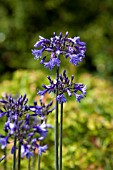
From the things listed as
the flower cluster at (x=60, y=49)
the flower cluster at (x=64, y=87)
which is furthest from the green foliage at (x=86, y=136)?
the flower cluster at (x=60, y=49)

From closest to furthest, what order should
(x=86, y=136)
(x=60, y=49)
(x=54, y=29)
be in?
1. (x=60, y=49)
2. (x=86, y=136)
3. (x=54, y=29)

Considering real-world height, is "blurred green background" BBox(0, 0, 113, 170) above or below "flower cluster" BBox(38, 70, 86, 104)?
above

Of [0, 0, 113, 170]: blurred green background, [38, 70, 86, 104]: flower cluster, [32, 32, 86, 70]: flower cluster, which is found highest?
[0, 0, 113, 170]: blurred green background

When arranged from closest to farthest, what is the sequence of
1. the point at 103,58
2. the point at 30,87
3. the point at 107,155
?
the point at 107,155
the point at 30,87
the point at 103,58

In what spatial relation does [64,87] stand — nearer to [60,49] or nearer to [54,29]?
[60,49]

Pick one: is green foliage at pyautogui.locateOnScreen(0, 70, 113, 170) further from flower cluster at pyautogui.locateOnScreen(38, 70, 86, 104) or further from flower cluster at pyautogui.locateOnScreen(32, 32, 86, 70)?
flower cluster at pyautogui.locateOnScreen(32, 32, 86, 70)

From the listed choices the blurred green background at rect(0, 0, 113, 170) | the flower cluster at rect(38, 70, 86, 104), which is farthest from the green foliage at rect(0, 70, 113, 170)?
the blurred green background at rect(0, 0, 113, 170)

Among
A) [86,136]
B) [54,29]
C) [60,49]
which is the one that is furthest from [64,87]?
[54,29]

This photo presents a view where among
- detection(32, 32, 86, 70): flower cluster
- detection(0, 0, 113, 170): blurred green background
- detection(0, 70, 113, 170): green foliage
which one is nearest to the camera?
detection(32, 32, 86, 70): flower cluster

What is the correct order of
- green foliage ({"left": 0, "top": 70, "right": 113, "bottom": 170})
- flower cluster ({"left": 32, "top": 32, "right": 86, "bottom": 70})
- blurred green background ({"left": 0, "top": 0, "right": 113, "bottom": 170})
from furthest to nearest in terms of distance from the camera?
blurred green background ({"left": 0, "top": 0, "right": 113, "bottom": 170}) → green foliage ({"left": 0, "top": 70, "right": 113, "bottom": 170}) → flower cluster ({"left": 32, "top": 32, "right": 86, "bottom": 70})

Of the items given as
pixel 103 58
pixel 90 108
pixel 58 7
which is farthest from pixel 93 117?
pixel 58 7

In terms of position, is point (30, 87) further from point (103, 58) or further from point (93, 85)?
point (103, 58)
